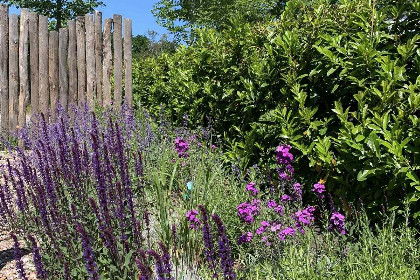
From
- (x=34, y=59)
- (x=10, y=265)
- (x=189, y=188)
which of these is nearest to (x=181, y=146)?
(x=189, y=188)

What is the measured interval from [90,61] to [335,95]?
6045 mm

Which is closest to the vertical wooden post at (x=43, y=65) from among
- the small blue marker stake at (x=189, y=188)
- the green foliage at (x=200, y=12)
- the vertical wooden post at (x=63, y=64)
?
the vertical wooden post at (x=63, y=64)

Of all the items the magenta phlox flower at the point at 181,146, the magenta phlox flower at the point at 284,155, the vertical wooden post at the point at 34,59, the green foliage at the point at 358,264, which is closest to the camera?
the green foliage at the point at 358,264

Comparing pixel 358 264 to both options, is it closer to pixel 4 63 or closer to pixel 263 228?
pixel 263 228

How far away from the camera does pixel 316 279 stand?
7.55ft

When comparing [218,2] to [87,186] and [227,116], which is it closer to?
[227,116]

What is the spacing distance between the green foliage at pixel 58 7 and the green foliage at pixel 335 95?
21.7 m

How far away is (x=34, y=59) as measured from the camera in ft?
27.7

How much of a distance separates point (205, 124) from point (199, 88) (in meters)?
0.49

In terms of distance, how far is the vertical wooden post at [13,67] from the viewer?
8.48m

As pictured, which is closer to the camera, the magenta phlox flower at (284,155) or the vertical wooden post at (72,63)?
the magenta phlox flower at (284,155)

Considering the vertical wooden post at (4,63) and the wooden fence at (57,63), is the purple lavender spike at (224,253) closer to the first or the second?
the wooden fence at (57,63)

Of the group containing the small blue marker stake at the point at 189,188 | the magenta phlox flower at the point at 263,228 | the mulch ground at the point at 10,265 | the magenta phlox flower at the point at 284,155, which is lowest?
the mulch ground at the point at 10,265

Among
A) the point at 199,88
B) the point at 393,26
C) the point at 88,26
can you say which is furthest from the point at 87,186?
the point at 88,26
